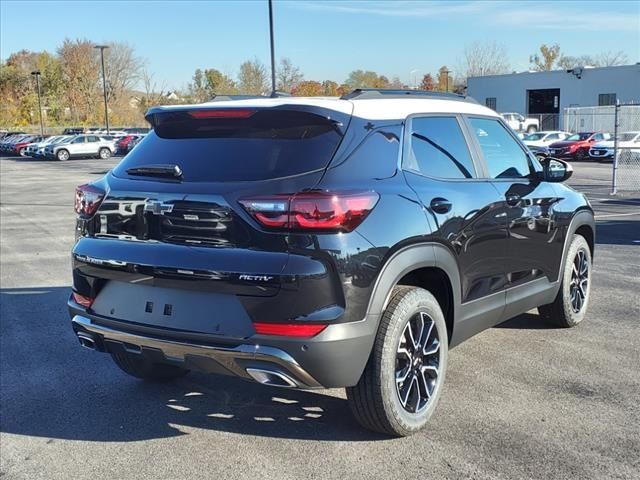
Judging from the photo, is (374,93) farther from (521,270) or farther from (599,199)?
(599,199)

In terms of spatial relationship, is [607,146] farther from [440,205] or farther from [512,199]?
[440,205]

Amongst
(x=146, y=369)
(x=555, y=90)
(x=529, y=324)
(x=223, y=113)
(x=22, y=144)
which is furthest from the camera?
(x=555, y=90)

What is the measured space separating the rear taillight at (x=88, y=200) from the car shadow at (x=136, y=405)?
1280 millimetres

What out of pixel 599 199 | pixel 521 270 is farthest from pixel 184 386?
pixel 599 199

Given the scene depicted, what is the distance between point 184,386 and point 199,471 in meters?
1.26

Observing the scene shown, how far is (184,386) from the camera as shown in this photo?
4.64 m

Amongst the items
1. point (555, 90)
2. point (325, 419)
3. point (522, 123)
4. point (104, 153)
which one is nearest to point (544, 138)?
point (522, 123)

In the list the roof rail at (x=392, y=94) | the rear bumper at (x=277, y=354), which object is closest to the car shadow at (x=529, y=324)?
the roof rail at (x=392, y=94)

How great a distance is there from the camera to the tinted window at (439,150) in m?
3.84

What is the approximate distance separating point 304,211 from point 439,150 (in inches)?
50.7

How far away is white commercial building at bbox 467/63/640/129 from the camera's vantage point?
50094 millimetres

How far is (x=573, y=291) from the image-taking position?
18.6 ft

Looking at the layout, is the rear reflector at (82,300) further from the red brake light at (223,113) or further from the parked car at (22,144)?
the parked car at (22,144)

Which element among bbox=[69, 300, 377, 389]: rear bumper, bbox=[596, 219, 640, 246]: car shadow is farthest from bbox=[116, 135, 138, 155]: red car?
bbox=[69, 300, 377, 389]: rear bumper
